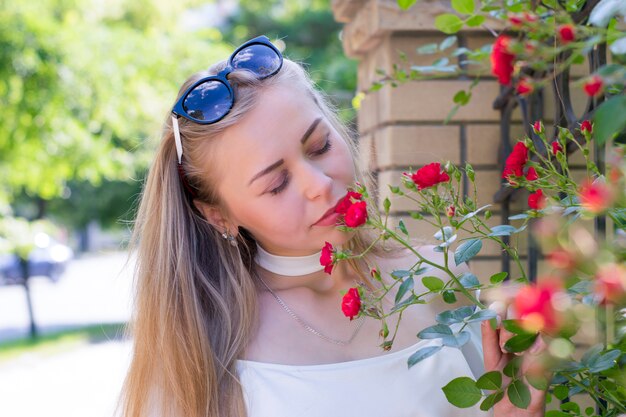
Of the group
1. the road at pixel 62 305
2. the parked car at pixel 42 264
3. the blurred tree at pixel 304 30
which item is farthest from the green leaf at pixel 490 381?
the parked car at pixel 42 264

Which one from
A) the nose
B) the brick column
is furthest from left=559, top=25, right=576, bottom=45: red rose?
the brick column

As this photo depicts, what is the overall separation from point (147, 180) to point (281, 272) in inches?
15.6

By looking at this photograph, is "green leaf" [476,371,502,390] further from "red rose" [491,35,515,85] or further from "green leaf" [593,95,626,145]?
"green leaf" [593,95,626,145]

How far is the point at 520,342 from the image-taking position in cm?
106

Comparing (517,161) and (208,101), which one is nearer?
(517,161)

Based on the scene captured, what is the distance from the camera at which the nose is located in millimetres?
1595

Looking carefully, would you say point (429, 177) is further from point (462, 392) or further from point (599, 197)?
point (599, 197)

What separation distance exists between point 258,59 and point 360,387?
30.0 inches

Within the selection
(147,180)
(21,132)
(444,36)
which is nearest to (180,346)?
(147,180)

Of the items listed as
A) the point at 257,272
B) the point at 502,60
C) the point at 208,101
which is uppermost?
the point at 502,60

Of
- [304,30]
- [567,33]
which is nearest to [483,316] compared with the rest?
[567,33]

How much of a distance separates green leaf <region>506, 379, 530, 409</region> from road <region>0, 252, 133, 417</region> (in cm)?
108

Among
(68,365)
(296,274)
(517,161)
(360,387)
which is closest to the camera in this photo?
(517,161)

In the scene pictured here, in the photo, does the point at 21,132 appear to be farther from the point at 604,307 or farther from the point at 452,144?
the point at 604,307
